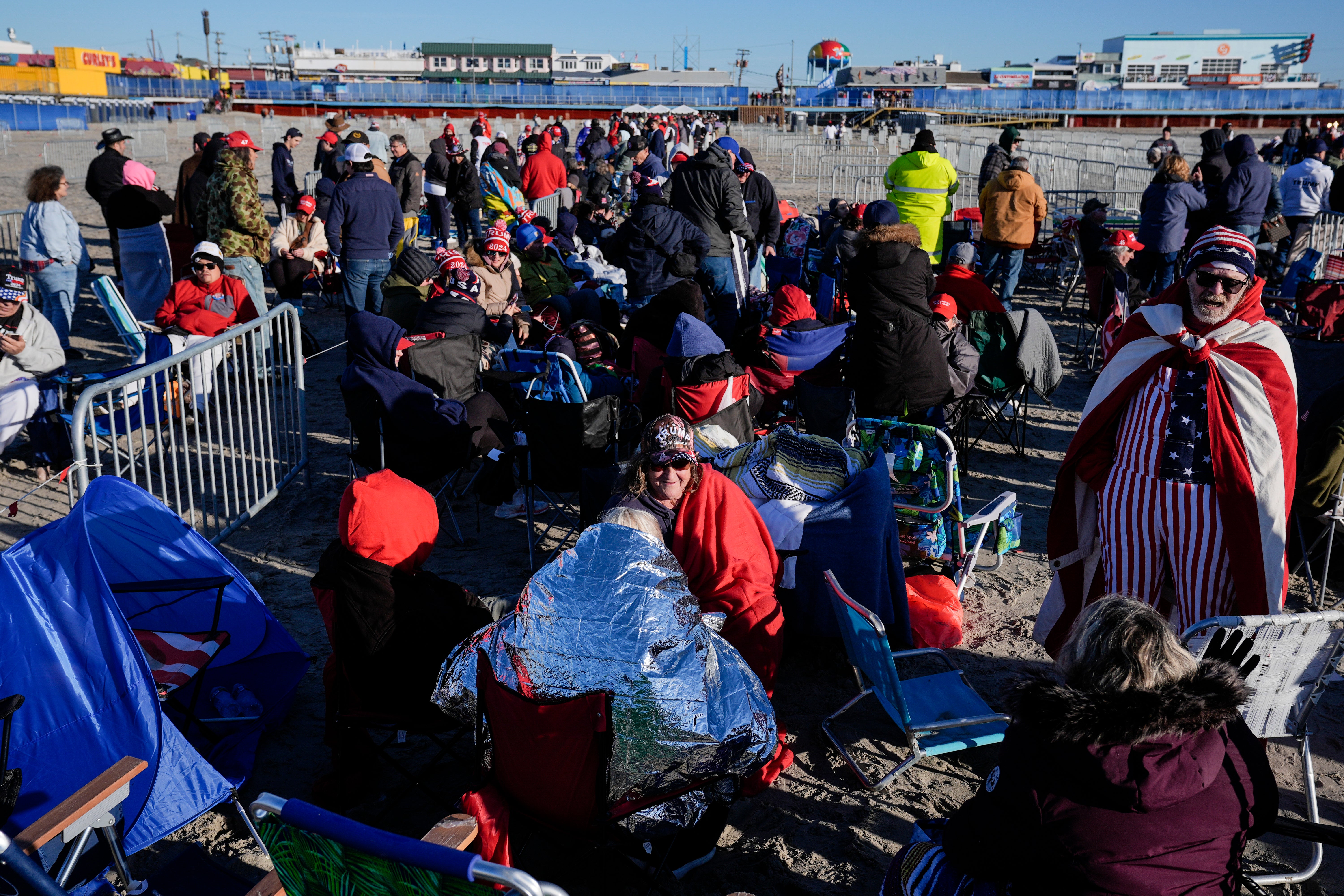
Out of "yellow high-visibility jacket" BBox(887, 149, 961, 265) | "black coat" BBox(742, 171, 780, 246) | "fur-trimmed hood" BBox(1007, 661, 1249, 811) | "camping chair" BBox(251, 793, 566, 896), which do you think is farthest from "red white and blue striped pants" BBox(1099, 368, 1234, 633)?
"black coat" BBox(742, 171, 780, 246)

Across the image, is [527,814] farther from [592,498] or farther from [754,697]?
[592,498]

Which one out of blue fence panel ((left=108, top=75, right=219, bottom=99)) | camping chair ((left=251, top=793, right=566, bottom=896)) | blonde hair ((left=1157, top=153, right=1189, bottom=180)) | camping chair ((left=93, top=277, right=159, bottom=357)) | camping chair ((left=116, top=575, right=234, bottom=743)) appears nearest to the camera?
camping chair ((left=251, top=793, right=566, bottom=896))

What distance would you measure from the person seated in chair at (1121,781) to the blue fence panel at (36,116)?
43.4m

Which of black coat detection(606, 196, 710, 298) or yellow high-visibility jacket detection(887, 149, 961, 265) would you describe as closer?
black coat detection(606, 196, 710, 298)

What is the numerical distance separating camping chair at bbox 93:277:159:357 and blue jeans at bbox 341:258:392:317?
1600 mm

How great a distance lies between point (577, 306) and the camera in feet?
25.9

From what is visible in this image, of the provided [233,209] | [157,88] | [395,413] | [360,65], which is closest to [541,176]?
[233,209]

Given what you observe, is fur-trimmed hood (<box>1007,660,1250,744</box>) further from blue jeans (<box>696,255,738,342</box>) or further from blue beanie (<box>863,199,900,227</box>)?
blue jeans (<box>696,255,738,342</box>)

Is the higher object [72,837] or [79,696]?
[79,696]

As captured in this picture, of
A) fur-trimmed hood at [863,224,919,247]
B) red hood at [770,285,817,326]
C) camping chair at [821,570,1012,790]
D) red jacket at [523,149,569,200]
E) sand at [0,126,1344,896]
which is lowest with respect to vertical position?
sand at [0,126,1344,896]

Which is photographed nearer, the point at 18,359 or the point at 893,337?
the point at 893,337

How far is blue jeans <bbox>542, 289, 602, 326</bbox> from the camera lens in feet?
25.4

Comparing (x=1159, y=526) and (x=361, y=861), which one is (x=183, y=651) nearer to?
(x=361, y=861)

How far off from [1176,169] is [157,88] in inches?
2916
